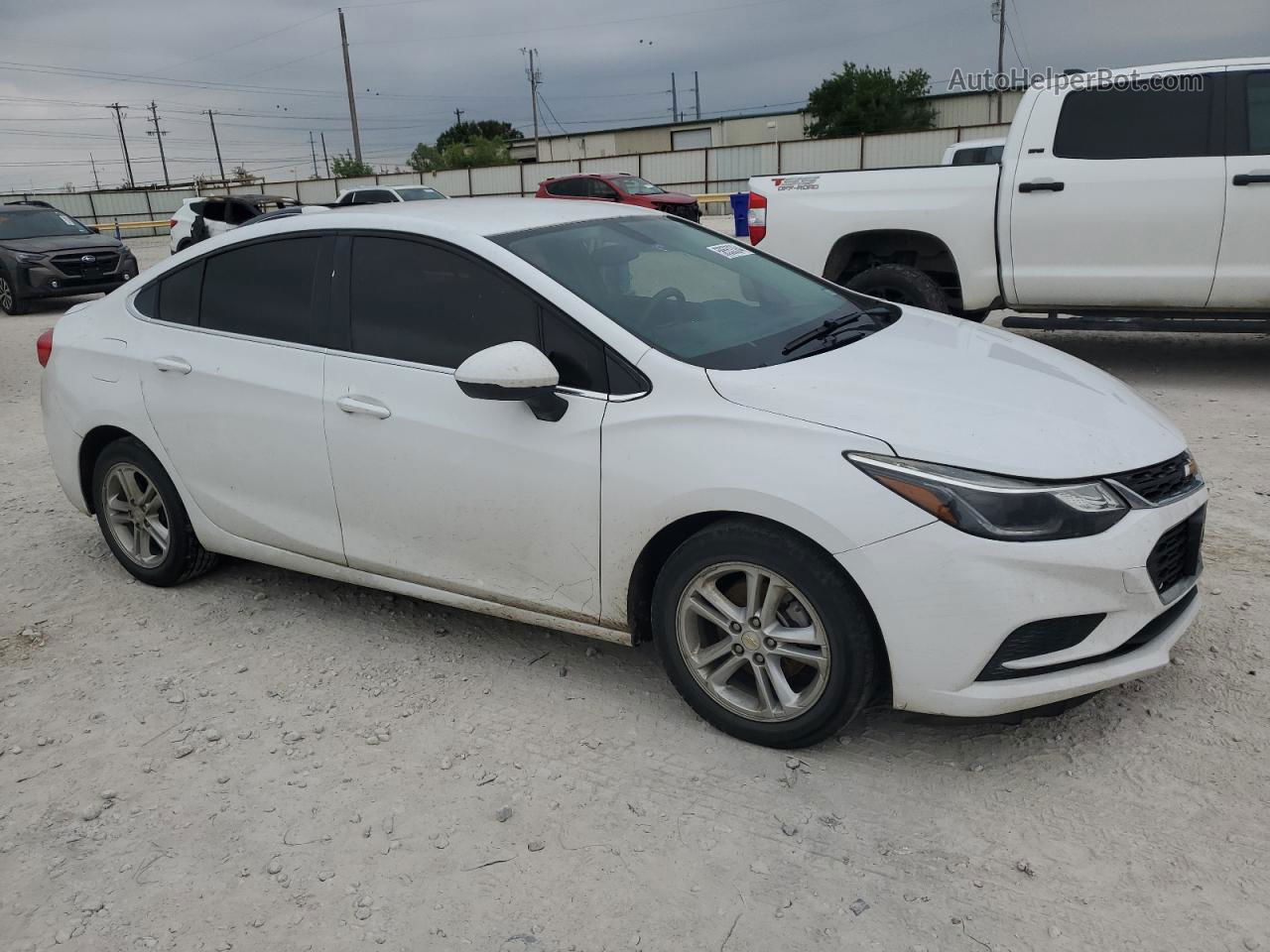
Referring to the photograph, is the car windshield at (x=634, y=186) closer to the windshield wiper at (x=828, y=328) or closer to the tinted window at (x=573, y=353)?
the windshield wiper at (x=828, y=328)

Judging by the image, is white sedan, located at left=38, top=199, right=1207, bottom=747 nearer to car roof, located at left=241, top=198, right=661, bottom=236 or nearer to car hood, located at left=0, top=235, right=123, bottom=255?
car roof, located at left=241, top=198, right=661, bottom=236

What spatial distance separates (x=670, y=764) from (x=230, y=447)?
2.16 m

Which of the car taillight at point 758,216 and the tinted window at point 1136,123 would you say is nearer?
the tinted window at point 1136,123

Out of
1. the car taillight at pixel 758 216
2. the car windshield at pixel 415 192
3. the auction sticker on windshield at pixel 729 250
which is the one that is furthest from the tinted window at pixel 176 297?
the car windshield at pixel 415 192

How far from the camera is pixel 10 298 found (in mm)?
15039

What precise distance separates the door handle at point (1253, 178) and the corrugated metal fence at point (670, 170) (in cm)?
2487

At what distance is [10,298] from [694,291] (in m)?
14.9

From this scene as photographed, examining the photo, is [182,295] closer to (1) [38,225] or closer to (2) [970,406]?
(2) [970,406]

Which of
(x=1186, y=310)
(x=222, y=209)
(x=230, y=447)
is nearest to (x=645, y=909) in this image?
(x=230, y=447)

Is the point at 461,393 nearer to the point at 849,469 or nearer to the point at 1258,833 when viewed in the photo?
the point at 849,469

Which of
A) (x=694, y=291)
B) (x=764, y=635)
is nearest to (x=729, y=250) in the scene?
(x=694, y=291)

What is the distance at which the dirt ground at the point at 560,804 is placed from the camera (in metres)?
2.49

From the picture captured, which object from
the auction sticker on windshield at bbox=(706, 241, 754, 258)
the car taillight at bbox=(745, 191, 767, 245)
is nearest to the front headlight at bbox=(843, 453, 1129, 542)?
the auction sticker on windshield at bbox=(706, 241, 754, 258)

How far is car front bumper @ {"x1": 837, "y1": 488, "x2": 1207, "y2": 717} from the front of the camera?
105 inches
